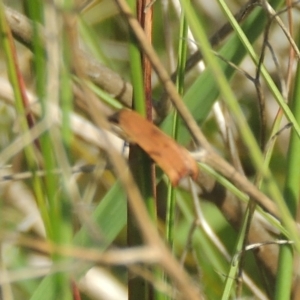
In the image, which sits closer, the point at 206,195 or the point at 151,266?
the point at 151,266

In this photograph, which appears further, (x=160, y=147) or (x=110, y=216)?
(x=110, y=216)

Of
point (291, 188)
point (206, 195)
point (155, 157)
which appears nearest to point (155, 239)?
point (155, 157)

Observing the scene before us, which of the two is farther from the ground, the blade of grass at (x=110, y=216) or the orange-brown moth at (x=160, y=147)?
the orange-brown moth at (x=160, y=147)

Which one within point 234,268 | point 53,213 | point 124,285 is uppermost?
point 53,213

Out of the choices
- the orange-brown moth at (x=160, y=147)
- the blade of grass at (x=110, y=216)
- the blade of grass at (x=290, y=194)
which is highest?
the orange-brown moth at (x=160, y=147)

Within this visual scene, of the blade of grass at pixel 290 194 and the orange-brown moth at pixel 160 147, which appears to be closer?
the orange-brown moth at pixel 160 147

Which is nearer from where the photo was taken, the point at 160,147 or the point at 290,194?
the point at 160,147

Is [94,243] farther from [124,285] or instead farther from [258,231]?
[124,285]

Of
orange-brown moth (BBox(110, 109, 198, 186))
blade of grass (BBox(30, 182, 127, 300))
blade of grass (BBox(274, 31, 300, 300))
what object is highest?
orange-brown moth (BBox(110, 109, 198, 186))
